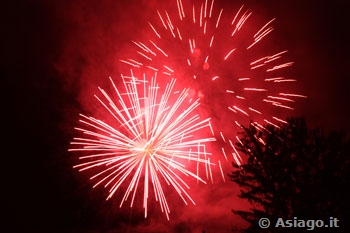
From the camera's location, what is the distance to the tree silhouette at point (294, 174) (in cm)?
1555

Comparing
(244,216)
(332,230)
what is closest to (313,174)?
(332,230)

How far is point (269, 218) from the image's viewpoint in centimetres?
1653

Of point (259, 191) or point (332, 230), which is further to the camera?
point (259, 191)

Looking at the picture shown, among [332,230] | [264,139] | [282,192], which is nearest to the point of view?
[332,230]

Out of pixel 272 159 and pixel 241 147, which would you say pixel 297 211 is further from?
pixel 241 147

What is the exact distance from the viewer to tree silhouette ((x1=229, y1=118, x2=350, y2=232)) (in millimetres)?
15547

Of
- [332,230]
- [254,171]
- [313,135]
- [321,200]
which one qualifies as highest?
[313,135]

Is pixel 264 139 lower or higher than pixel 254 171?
higher

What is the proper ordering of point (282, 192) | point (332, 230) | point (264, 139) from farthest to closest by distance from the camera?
point (264, 139), point (282, 192), point (332, 230)

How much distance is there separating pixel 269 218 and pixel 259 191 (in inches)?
39.5

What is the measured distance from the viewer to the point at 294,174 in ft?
53.7
